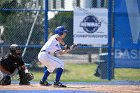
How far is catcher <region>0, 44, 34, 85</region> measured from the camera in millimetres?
14461

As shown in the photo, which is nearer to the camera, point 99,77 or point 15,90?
point 15,90

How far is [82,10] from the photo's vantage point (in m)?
17.2

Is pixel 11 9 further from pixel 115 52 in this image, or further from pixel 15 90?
pixel 15 90

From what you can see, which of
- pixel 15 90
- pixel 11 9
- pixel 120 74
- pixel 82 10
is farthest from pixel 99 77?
pixel 15 90

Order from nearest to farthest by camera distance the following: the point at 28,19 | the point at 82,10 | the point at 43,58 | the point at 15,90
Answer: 1. the point at 15,90
2. the point at 43,58
3. the point at 82,10
4. the point at 28,19

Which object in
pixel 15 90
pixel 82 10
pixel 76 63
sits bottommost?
pixel 76 63

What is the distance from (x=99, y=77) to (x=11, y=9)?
363 cm

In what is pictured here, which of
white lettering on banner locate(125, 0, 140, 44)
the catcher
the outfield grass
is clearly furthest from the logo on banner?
the catcher

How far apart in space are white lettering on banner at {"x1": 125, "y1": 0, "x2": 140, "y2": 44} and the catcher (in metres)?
4.34

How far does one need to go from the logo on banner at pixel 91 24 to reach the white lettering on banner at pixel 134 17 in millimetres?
1051

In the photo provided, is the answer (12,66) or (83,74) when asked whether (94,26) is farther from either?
(12,66)

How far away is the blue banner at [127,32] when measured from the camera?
1734cm

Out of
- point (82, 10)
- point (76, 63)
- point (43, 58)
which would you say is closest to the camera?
point (43, 58)

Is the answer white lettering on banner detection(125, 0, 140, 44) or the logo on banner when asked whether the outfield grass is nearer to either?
white lettering on banner detection(125, 0, 140, 44)
